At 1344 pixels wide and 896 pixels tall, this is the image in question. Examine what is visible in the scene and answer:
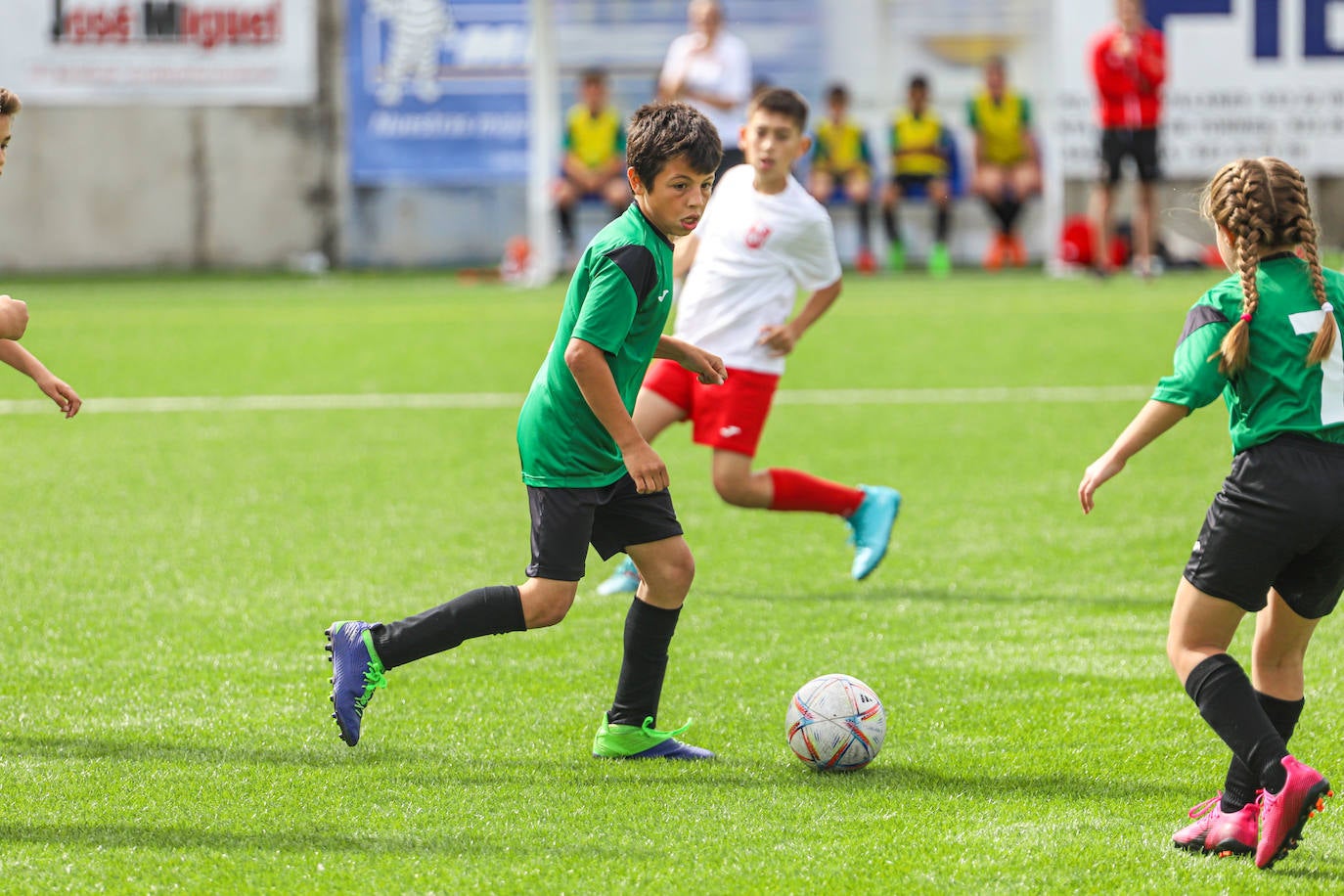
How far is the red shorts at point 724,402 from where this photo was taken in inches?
222

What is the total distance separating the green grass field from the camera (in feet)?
10.4

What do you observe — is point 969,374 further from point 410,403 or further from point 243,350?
point 243,350

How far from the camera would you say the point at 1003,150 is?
59.9ft

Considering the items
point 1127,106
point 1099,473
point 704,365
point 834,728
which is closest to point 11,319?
point 704,365

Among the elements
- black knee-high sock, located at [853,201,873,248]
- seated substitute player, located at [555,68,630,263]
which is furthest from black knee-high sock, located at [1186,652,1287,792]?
black knee-high sock, located at [853,201,873,248]

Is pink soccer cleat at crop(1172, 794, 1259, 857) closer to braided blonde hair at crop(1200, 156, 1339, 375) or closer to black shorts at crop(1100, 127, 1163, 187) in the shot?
braided blonde hair at crop(1200, 156, 1339, 375)

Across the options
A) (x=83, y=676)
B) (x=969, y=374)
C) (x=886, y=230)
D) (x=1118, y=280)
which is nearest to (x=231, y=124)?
(x=886, y=230)

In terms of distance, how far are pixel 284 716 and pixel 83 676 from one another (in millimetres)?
711

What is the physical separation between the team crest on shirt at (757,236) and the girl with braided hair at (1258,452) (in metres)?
2.65

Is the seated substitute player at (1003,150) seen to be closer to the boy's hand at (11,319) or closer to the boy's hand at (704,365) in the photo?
the boy's hand at (704,365)

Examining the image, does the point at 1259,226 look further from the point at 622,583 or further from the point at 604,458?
the point at 622,583

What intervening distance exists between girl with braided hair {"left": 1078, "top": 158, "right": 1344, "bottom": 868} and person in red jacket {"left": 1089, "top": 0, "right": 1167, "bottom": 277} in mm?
11959

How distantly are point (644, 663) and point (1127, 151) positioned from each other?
40.1 feet

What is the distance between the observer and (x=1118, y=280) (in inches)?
611
